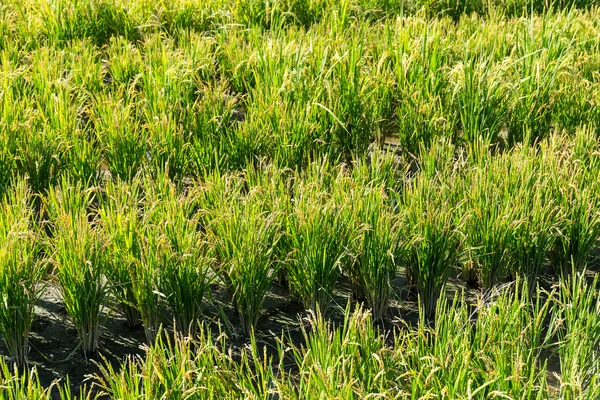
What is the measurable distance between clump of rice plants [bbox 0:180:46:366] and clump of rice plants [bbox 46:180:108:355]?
76 millimetres

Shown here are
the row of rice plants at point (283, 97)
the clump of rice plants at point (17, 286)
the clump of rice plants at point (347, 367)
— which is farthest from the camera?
the row of rice plants at point (283, 97)

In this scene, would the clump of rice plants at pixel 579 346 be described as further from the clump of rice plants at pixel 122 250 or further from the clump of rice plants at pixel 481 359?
the clump of rice plants at pixel 122 250

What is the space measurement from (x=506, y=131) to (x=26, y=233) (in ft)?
7.72

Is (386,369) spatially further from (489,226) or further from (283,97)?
(283,97)

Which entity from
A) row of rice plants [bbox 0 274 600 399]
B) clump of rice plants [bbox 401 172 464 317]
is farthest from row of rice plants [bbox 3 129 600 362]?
row of rice plants [bbox 0 274 600 399]

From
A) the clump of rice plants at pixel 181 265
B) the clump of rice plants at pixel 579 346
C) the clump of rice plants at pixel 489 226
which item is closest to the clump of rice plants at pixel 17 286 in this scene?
the clump of rice plants at pixel 181 265

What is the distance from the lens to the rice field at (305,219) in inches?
86.4

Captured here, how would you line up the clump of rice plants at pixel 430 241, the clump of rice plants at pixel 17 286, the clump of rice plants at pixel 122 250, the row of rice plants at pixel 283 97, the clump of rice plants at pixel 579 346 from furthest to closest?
the row of rice plants at pixel 283 97, the clump of rice plants at pixel 430 241, the clump of rice plants at pixel 122 250, the clump of rice plants at pixel 17 286, the clump of rice plants at pixel 579 346

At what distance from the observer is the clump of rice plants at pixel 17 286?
100 inches

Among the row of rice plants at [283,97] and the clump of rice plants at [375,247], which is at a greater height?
the row of rice plants at [283,97]

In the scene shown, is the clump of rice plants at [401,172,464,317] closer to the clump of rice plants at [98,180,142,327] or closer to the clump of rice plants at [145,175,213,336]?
the clump of rice plants at [145,175,213,336]

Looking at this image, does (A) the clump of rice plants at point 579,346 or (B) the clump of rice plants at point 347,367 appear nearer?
(B) the clump of rice plants at point 347,367

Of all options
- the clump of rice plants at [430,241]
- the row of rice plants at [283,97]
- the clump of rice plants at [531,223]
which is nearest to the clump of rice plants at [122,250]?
the row of rice plants at [283,97]

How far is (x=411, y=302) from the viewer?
9.77ft
